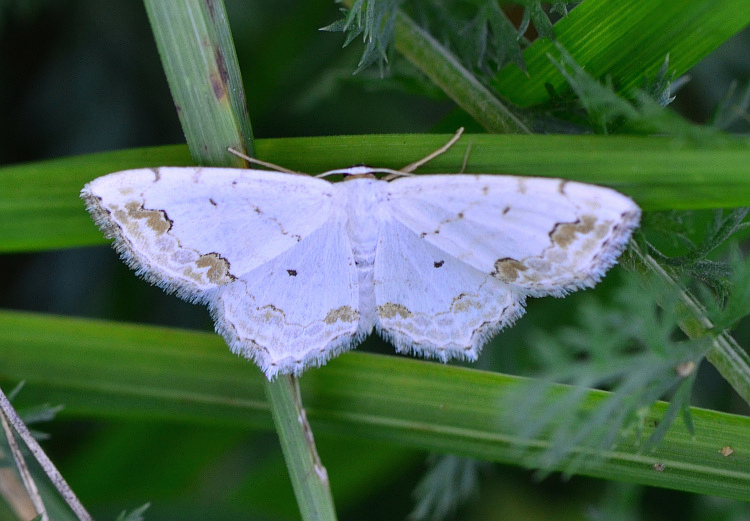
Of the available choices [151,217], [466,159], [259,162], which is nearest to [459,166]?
[466,159]

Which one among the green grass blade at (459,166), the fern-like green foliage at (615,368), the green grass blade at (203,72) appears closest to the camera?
the fern-like green foliage at (615,368)

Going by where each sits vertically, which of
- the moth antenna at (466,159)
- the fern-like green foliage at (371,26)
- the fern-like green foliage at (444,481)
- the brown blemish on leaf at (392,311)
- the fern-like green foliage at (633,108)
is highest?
the fern-like green foliage at (371,26)

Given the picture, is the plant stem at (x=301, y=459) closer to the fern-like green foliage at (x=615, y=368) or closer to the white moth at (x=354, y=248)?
the white moth at (x=354, y=248)

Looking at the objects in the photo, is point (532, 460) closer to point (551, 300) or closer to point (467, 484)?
point (467, 484)

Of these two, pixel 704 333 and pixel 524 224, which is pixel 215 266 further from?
pixel 704 333

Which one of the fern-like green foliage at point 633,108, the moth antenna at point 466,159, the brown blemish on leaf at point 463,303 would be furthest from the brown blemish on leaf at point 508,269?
the fern-like green foliage at point 633,108

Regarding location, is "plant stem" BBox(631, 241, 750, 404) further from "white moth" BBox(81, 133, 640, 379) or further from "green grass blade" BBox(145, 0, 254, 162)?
"green grass blade" BBox(145, 0, 254, 162)

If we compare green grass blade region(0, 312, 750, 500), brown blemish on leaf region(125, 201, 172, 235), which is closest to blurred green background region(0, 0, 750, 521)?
green grass blade region(0, 312, 750, 500)
